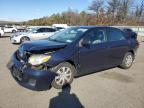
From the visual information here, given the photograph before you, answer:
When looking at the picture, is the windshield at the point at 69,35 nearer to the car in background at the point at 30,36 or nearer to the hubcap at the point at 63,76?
the hubcap at the point at 63,76

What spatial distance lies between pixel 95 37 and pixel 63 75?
5.41 feet

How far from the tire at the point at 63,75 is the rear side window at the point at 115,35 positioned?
6.47ft

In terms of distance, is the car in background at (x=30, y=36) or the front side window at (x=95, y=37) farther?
the car in background at (x=30, y=36)

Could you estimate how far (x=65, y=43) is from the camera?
571 cm

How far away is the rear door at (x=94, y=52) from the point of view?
5.88m

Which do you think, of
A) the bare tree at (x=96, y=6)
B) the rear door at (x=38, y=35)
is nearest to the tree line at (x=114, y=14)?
the bare tree at (x=96, y=6)

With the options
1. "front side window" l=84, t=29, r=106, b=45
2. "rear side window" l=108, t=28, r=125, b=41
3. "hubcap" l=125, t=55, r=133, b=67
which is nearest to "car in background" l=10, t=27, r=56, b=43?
"hubcap" l=125, t=55, r=133, b=67

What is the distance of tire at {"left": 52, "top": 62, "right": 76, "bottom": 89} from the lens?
5.27 metres

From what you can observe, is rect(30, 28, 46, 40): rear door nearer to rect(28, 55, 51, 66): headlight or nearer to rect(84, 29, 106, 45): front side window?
rect(84, 29, 106, 45): front side window

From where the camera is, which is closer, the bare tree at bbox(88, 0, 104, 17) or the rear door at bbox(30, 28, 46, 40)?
the rear door at bbox(30, 28, 46, 40)

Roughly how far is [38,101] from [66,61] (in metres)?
1.35

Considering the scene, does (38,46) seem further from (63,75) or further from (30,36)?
(30,36)

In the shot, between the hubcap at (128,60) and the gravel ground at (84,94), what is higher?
the hubcap at (128,60)

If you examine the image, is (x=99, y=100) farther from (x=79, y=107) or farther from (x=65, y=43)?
(x=65, y=43)
